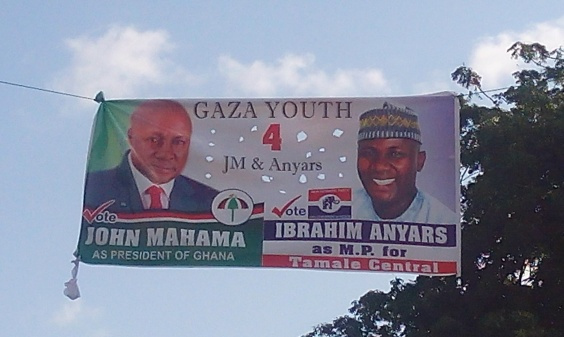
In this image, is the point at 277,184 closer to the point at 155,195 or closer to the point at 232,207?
the point at 232,207

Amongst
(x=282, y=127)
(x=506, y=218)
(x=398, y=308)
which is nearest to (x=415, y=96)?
(x=282, y=127)

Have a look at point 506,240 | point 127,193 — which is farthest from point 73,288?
point 506,240

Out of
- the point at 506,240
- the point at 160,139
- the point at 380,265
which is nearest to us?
the point at 380,265

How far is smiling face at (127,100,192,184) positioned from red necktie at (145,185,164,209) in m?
0.07

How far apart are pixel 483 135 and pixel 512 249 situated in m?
1.91

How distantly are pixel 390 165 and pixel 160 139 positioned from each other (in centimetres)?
239

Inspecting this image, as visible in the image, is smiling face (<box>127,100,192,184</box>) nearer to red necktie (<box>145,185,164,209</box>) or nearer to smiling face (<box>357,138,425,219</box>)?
red necktie (<box>145,185,164,209</box>)

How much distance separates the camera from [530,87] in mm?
18891

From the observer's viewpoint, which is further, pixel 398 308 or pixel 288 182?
pixel 398 308

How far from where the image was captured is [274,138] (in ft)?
37.9

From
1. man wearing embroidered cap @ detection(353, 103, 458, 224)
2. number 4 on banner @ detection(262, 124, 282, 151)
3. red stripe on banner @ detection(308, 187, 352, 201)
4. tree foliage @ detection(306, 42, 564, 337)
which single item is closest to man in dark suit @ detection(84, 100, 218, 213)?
number 4 on banner @ detection(262, 124, 282, 151)

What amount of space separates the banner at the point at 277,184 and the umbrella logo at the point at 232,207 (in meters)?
0.01

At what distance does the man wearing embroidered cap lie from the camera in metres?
11.3

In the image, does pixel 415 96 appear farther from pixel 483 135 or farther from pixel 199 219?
pixel 483 135
